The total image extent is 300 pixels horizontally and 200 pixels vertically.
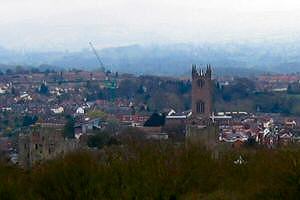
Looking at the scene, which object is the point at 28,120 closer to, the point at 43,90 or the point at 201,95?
the point at 201,95

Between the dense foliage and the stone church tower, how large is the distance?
2425 centimetres

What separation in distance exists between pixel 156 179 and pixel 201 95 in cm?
2750

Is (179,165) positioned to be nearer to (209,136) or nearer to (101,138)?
(209,136)

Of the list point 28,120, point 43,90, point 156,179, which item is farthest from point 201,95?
point 43,90

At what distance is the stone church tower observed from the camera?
42.2m

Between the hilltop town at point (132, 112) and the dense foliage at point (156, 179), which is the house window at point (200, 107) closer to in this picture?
the hilltop town at point (132, 112)

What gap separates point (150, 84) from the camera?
69250 mm

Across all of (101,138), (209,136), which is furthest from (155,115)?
(209,136)

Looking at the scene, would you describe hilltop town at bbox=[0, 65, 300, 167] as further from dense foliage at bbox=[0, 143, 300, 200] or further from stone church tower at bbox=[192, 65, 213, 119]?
dense foliage at bbox=[0, 143, 300, 200]

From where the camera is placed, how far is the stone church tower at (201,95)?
138ft

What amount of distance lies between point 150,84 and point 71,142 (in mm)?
39472

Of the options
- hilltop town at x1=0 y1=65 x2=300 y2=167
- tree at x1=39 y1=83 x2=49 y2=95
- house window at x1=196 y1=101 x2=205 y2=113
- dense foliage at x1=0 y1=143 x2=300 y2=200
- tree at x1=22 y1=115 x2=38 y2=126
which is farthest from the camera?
tree at x1=39 y1=83 x2=49 y2=95

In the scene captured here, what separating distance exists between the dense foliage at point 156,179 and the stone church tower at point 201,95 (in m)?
24.3

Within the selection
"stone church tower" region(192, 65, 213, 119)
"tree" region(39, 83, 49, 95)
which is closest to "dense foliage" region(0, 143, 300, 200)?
"stone church tower" region(192, 65, 213, 119)
